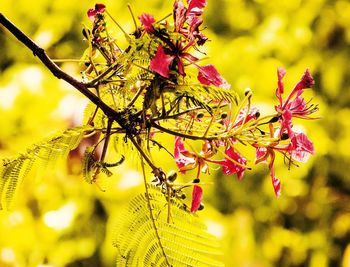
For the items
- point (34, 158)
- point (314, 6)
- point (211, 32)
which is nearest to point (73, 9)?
point (211, 32)

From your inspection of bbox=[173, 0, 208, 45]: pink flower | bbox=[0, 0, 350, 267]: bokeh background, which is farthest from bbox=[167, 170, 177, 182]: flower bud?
bbox=[0, 0, 350, 267]: bokeh background

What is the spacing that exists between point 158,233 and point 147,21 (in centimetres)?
19

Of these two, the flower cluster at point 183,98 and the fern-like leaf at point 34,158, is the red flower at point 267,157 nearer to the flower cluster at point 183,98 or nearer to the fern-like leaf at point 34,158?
the flower cluster at point 183,98

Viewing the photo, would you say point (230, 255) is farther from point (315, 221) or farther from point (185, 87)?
point (185, 87)

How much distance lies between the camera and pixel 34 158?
0.63m

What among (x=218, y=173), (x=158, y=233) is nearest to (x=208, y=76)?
(x=158, y=233)

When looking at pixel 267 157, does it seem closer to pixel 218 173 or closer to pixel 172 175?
pixel 172 175

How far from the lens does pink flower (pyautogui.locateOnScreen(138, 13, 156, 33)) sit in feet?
1.78

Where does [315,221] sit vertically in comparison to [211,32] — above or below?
below

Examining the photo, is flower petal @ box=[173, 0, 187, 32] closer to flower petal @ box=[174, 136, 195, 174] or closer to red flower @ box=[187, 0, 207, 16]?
red flower @ box=[187, 0, 207, 16]

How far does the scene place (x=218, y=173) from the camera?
1.75 m

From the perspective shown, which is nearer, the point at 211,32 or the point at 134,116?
the point at 134,116

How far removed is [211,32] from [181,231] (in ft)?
4.54

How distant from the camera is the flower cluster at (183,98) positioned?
55 centimetres
